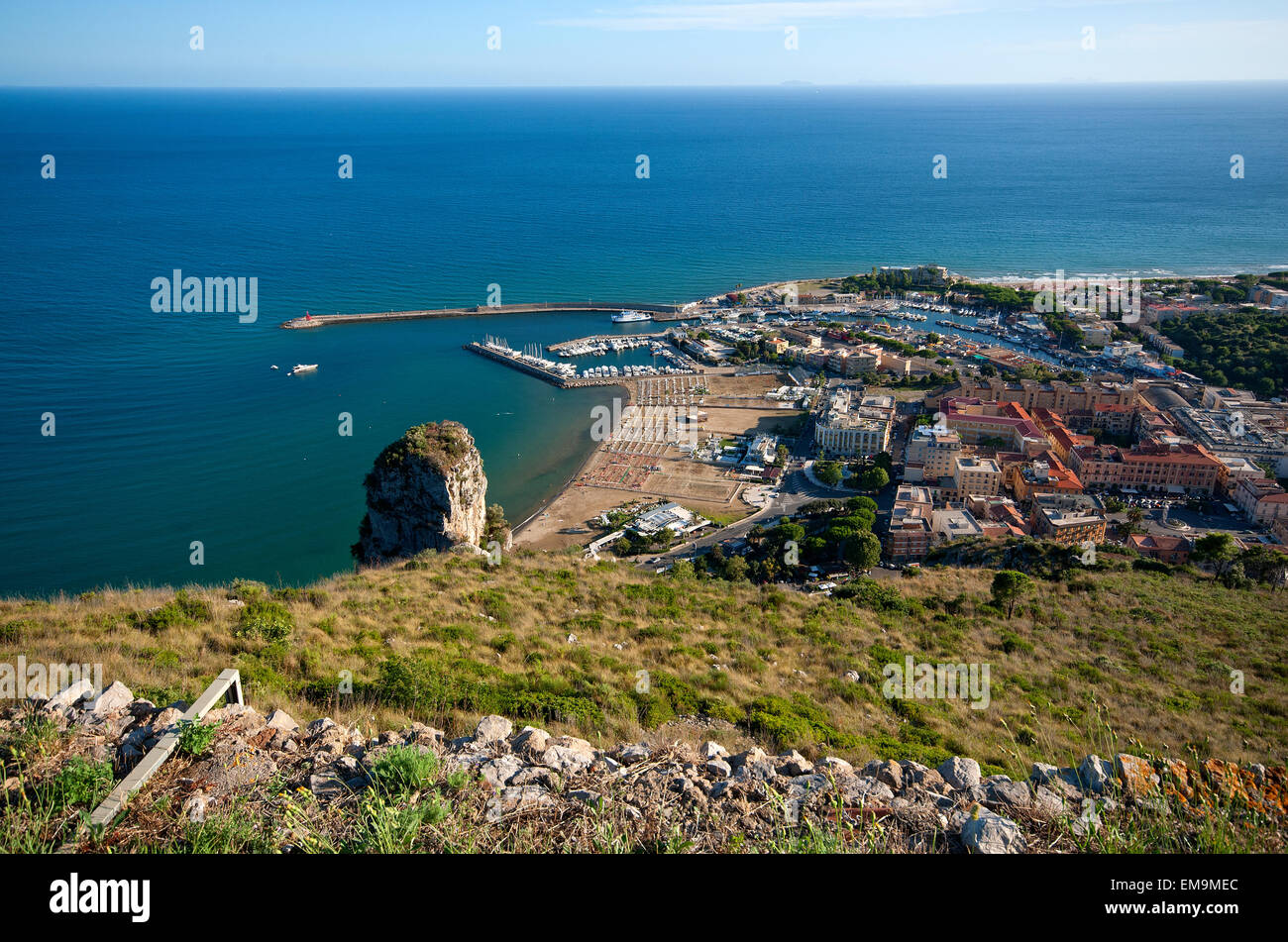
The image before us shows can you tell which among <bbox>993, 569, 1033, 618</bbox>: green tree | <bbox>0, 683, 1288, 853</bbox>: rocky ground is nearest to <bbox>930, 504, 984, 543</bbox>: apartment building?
<bbox>993, 569, 1033, 618</bbox>: green tree

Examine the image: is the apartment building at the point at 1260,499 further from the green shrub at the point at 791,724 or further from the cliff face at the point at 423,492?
the cliff face at the point at 423,492

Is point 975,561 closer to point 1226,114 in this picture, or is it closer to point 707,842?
point 707,842

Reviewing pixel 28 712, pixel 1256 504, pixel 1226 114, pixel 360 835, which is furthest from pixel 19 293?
pixel 1226 114

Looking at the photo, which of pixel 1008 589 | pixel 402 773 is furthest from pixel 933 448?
pixel 402 773

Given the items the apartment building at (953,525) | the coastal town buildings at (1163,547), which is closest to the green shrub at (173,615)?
the apartment building at (953,525)

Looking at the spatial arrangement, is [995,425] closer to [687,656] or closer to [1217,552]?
[1217,552]
